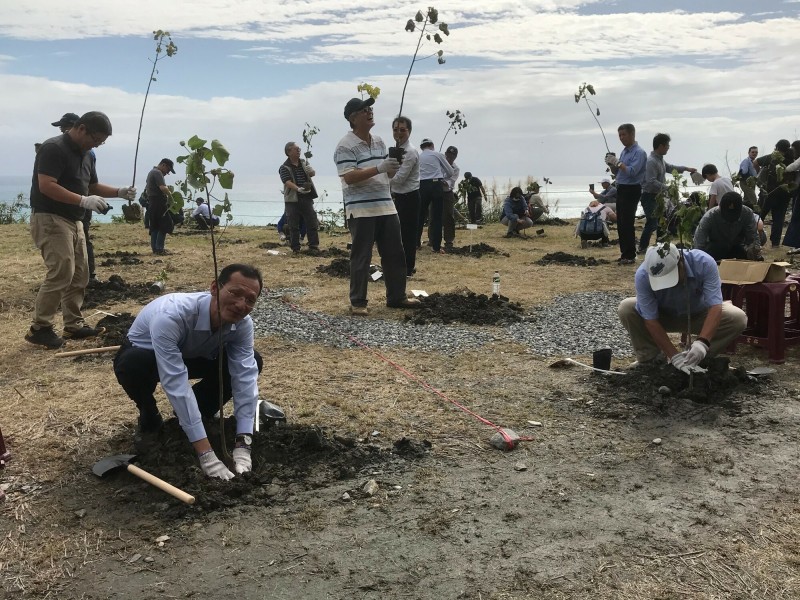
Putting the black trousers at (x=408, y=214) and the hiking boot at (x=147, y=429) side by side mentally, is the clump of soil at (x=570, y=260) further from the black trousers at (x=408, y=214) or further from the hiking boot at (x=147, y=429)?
the hiking boot at (x=147, y=429)

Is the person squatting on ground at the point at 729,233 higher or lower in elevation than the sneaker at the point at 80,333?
higher

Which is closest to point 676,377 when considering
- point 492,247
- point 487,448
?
point 487,448

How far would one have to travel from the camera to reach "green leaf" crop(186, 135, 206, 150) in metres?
2.92

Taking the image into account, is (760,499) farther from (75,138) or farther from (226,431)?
(75,138)

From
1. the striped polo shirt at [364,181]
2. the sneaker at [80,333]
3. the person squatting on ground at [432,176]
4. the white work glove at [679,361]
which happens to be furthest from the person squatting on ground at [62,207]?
the person squatting on ground at [432,176]

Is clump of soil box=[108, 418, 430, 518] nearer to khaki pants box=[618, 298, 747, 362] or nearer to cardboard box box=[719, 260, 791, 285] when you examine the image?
khaki pants box=[618, 298, 747, 362]

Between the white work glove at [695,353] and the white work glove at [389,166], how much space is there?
2745mm

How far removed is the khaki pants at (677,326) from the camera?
4.54m

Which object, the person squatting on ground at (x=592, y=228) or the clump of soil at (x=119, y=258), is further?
the person squatting on ground at (x=592, y=228)

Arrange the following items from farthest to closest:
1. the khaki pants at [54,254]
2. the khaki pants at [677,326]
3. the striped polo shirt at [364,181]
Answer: the striped polo shirt at [364,181], the khaki pants at [54,254], the khaki pants at [677,326]

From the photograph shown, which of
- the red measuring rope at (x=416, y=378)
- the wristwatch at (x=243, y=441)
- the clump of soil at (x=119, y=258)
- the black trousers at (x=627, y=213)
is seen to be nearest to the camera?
the wristwatch at (x=243, y=441)

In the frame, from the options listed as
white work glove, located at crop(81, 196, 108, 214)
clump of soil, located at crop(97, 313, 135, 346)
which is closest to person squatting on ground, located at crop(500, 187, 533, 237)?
clump of soil, located at crop(97, 313, 135, 346)

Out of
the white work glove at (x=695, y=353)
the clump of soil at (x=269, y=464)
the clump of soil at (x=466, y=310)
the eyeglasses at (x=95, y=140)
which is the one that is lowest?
the clump of soil at (x=269, y=464)

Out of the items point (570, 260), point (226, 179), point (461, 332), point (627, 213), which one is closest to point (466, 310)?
point (461, 332)
